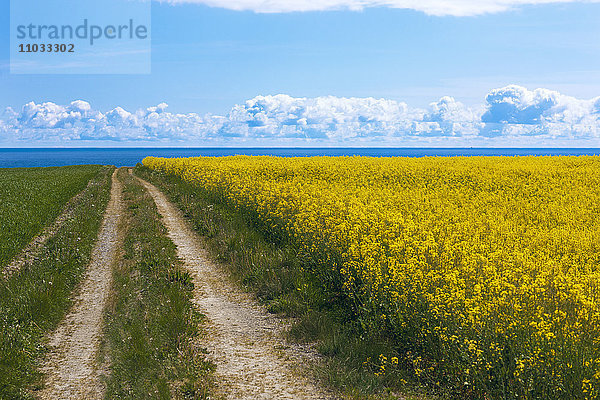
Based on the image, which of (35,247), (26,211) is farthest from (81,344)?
(26,211)

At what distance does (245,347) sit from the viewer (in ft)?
27.4

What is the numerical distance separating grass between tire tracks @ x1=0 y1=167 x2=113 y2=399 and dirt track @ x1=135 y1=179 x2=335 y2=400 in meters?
3.01

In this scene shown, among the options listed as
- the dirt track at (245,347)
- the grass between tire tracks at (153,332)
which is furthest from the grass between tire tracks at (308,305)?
the grass between tire tracks at (153,332)

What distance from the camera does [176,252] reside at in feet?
47.3

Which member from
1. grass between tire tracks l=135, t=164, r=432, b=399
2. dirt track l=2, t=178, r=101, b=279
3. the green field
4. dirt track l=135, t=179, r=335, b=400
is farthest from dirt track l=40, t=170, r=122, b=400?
grass between tire tracks l=135, t=164, r=432, b=399

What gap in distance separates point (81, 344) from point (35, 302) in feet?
7.29

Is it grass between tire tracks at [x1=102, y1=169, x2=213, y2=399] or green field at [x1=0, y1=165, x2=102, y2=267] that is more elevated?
green field at [x1=0, y1=165, x2=102, y2=267]

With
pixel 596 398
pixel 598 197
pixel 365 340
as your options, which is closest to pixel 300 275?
pixel 365 340

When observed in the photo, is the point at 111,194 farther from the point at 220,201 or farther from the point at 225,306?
the point at 225,306

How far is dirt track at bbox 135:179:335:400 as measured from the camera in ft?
22.7

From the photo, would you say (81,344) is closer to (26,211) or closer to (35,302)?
(35,302)

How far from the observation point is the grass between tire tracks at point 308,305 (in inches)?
273

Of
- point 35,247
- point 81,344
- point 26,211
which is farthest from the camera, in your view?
point 26,211

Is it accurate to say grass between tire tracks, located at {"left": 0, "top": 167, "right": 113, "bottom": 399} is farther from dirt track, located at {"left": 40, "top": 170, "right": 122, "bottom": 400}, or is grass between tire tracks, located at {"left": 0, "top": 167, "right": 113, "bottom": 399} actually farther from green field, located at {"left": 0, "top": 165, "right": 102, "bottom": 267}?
green field, located at {"left": 0, "top": 165, "right": 102, "bottom": 267}
